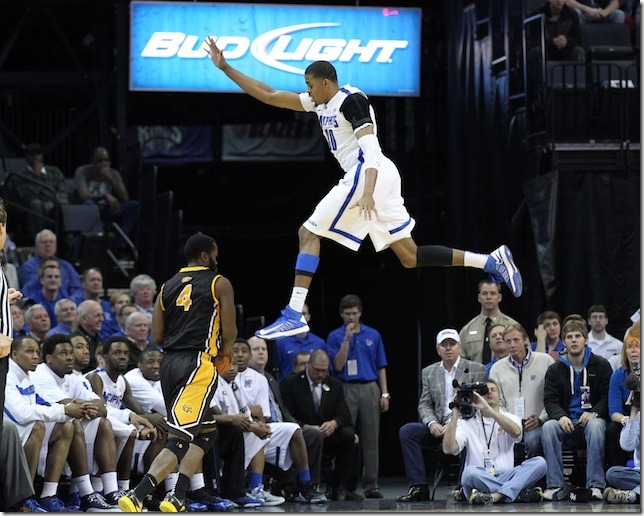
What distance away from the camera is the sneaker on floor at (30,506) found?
992 cm

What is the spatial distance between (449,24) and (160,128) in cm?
568

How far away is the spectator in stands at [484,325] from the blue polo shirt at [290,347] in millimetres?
1544

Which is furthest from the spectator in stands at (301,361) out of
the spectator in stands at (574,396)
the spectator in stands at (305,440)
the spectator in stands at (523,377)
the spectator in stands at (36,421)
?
the spectator in stands at (36,421)

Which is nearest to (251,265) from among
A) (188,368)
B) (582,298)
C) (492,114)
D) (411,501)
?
(492,114)

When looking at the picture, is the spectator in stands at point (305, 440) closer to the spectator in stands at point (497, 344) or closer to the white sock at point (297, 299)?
the spectator in stands at point (497, 344)

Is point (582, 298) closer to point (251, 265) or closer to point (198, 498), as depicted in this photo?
point (198, 498)

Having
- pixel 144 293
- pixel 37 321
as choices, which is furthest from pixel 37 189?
pixel 37 321

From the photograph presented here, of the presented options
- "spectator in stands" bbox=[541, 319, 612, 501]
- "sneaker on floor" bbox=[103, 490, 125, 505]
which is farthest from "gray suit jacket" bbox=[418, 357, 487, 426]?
"sneaker on floor" bbox=[103, 490, 125, 505]

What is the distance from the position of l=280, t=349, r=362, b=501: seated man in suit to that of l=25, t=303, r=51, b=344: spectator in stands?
2.38m

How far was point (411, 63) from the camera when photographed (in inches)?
658

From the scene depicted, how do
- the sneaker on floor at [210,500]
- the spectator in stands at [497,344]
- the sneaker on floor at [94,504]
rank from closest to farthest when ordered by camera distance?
the sneaker on floor at [94,504] < the sneaker on floor at [210,500] < the spectator in stands at [497,344]

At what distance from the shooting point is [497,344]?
39.7 ft

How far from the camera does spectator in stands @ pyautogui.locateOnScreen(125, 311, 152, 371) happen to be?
11766mm

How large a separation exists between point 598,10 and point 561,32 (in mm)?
753
